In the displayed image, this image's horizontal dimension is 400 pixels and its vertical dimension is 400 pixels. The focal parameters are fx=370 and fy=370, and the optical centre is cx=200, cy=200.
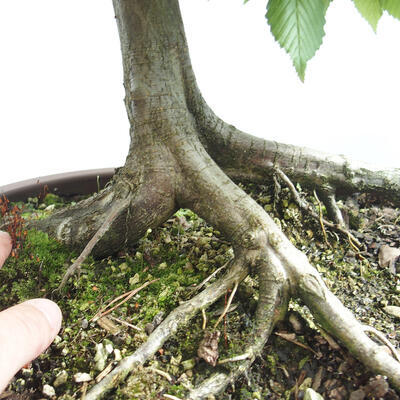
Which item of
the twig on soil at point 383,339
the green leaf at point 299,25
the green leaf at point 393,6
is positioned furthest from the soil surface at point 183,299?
the green leaf at point 393,6

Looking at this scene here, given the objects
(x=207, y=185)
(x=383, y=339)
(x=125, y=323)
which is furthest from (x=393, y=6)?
(x=125, y=323)

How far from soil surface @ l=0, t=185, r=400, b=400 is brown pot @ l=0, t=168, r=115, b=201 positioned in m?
0.57

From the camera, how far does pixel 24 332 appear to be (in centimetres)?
118

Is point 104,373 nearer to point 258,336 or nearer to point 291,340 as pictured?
point 258,336

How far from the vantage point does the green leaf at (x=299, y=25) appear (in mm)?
1004

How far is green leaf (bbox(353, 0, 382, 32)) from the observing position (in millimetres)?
1066

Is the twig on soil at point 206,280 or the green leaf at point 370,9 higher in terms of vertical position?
the green leaf at point 370,9

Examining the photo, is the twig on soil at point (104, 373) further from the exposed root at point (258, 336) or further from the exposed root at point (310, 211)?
the exposed root at point (310, 211)

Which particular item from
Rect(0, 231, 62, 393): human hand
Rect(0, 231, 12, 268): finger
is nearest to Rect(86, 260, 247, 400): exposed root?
Rect(0, 231, 62, 393): human hand

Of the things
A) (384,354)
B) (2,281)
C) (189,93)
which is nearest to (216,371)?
(384,354)

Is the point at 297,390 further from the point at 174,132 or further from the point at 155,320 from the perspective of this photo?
the point at 174,132

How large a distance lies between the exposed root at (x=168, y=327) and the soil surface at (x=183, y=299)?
0.04 meters

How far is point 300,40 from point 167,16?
888mm

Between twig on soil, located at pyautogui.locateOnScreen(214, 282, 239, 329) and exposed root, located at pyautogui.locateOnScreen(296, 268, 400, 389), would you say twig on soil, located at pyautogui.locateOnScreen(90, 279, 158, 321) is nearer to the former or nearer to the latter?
twig on soil, located at pyautogui.locateOnScreen(214, 282, 239, 329)
